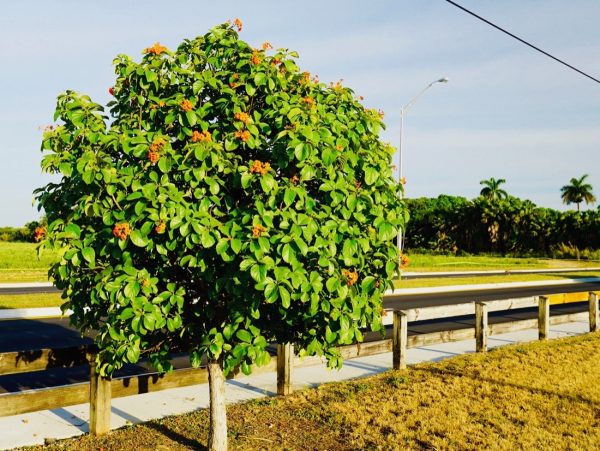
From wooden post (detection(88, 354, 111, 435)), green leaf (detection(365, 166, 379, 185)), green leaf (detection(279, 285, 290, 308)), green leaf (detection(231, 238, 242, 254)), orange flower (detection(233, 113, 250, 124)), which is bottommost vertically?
wooden post (detection(88, 354, 111, 435))

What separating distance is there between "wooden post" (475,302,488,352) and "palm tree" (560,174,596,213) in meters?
88.8

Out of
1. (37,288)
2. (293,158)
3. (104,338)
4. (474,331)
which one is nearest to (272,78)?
(293,158)

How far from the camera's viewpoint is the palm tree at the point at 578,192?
90500 millimetres

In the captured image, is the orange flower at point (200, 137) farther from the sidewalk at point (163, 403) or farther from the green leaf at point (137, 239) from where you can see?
the sidewalk at point (163, 403)

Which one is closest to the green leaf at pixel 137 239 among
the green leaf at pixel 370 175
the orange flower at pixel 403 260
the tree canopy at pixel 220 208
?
the tree canopy at pixel 220 208

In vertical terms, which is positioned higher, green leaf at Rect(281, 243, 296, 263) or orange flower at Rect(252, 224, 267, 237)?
orange flower at Rect(252, 224, 267, 237)

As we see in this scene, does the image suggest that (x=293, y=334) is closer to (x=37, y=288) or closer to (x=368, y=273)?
(x=368, y=273)

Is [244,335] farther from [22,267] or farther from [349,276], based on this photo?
[22,267]

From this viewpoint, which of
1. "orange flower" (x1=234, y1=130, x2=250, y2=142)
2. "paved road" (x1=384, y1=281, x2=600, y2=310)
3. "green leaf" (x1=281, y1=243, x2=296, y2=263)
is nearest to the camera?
"green leaf" (x1=281, y1=243, x2=296, y2=263)

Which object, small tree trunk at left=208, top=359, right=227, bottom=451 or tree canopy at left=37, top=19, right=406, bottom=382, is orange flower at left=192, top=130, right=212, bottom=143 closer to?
tree canopy at left=37, top=19, right=406, bottom=382

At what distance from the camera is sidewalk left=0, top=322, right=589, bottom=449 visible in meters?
6.93

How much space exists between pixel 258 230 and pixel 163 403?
4615mm

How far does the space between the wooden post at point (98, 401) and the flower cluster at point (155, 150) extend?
2.89 m

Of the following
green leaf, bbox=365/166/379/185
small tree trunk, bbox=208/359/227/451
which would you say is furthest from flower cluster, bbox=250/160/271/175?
small tree trunk, bbox=208/359/227/451
